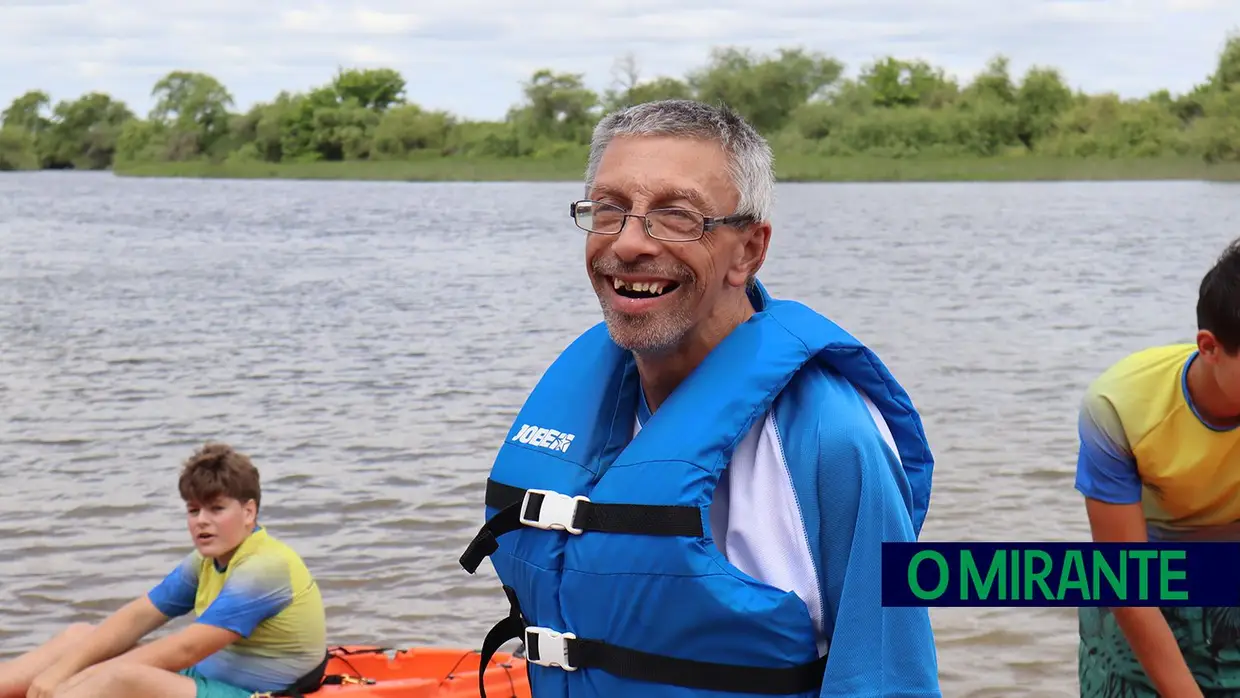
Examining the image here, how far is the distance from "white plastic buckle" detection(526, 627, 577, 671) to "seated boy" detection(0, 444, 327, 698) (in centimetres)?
258

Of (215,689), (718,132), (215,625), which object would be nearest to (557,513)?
(718,132)

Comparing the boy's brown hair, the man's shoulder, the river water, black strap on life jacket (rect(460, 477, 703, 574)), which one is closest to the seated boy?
the boy's brown hair

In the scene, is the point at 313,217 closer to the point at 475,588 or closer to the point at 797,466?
the point at 475,588

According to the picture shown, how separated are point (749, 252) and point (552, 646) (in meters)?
0.65

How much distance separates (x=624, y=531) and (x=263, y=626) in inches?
116

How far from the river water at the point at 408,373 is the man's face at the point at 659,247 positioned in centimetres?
409

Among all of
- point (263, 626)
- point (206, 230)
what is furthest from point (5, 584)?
point (206, 230)

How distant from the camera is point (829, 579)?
1.94 meters

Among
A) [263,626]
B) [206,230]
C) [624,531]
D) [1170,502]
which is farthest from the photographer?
[206,230]

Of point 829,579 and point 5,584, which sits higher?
point 829,579

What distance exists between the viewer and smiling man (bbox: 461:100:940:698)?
1931mm

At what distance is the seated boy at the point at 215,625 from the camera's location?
14.9 feet

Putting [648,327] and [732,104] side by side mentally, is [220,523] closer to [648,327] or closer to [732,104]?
[648,327]

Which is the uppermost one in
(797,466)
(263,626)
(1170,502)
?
(797,466)
